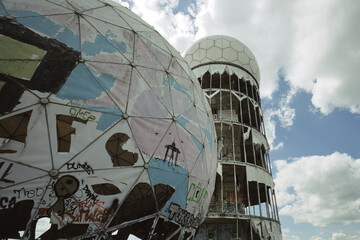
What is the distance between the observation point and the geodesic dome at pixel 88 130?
10.2 ft

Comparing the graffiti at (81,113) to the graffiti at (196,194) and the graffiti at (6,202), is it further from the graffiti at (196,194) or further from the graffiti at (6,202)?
the graffiti at (196,194)

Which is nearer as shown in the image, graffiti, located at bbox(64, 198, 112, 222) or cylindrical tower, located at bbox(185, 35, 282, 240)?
graffiti, located at bbox(64, 198, 112, 222)

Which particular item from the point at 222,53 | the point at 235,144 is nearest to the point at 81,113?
the point at 235,144

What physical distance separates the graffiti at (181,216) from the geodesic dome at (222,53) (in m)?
16.0

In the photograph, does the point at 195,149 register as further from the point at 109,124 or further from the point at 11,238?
the point at 11,238

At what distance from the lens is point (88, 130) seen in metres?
3.54

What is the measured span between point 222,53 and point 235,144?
321 inches

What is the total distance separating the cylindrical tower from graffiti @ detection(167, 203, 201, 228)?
7.74 m

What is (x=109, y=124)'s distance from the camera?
12.2 feet

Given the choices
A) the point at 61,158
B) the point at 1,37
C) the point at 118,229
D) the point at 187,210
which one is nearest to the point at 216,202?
the point at 187,210

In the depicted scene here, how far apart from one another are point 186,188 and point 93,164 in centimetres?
216

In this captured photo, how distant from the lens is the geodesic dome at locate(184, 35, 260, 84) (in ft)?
63.9

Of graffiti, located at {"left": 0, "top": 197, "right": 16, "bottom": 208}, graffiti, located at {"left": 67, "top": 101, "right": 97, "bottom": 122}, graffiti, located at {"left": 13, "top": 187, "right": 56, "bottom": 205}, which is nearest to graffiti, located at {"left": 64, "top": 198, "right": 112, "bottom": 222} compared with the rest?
graffiti, located at {"left": 13, "top": 187, "right": 56, "bottom": 205}

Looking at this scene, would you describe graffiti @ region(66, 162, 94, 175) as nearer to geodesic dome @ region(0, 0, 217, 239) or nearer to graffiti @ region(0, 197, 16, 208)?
geodesic dome @ region(0, 0, 217, 239)
